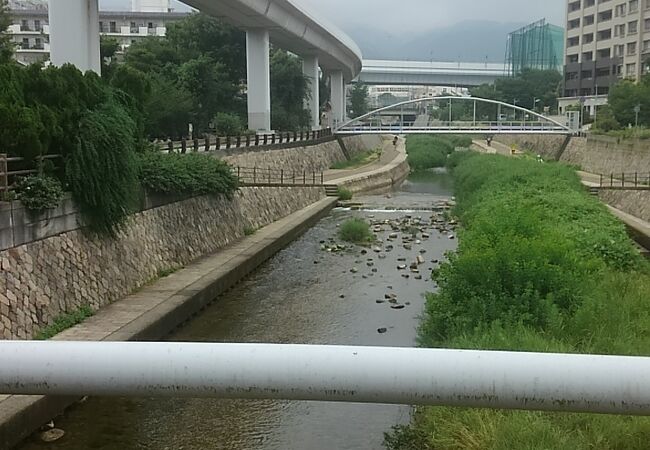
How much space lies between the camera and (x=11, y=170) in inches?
482

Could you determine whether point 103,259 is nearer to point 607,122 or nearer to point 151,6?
point 607,122

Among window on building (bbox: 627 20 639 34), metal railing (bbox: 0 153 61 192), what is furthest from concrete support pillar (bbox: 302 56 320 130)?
metal railing (bbox: 0 153 61 192)

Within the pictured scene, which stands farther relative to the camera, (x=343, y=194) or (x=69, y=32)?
(x=343, y=194)

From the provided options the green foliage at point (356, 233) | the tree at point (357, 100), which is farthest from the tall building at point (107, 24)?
the green foliage at point (356, 233)

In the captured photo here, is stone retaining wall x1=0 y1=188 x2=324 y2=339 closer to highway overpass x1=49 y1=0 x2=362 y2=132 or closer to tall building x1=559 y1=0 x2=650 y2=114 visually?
highway overpass x1=49 y1=0 x2=362 y2=132

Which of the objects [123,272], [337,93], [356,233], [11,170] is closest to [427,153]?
[337,93]

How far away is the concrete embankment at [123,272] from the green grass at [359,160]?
2699 cm

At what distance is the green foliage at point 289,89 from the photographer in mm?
50688

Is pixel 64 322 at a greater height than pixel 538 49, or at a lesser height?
lesser

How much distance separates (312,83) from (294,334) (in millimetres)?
41057

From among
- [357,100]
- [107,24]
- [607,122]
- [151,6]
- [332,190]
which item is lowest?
[332,190]

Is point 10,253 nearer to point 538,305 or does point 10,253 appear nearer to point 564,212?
point 538,305

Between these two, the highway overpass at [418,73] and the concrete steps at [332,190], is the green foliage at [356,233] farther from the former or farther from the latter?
the highway overpass at [418,73]

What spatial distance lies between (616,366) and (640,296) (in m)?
10.3
